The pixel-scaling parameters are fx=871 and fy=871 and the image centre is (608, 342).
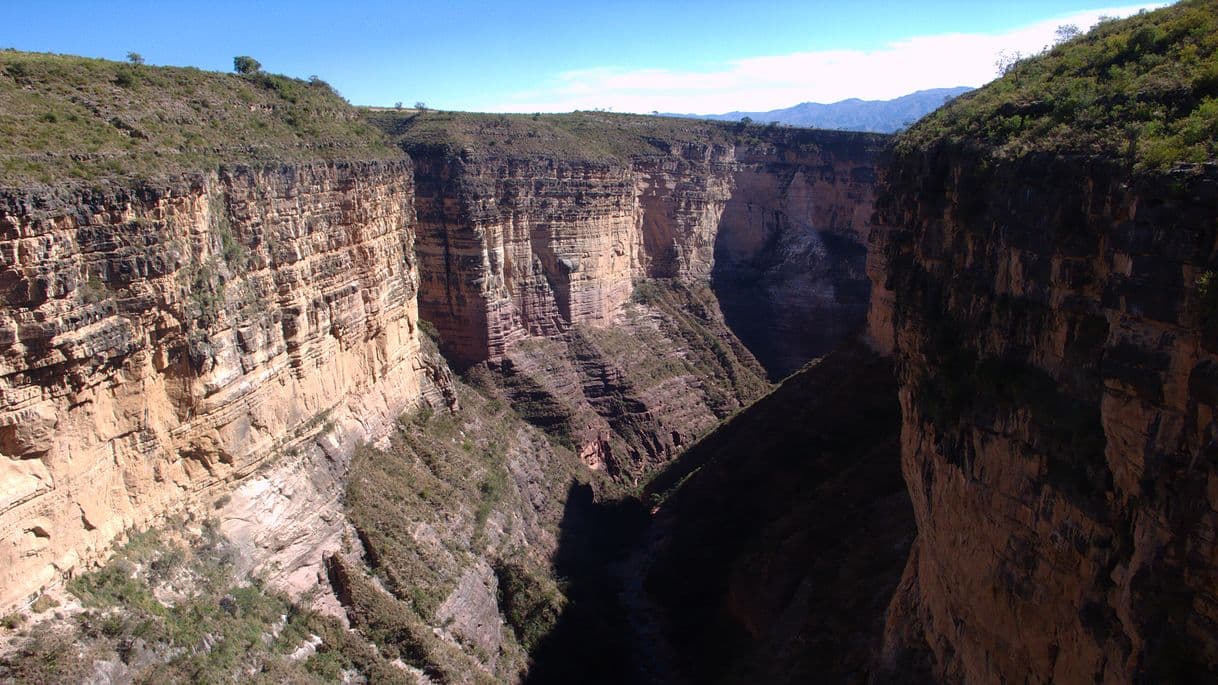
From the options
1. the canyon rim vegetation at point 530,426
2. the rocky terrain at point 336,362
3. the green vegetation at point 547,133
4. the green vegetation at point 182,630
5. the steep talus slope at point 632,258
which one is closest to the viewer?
the canyon rim vegetation at point 530,426

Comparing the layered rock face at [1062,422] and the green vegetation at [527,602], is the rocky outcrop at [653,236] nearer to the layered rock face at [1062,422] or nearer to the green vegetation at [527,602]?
the green vegetation at [527,602]

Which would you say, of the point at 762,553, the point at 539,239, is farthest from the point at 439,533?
the point at 539,239

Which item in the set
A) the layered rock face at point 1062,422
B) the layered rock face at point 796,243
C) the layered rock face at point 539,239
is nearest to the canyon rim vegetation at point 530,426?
the layered rock face at point 1062,422

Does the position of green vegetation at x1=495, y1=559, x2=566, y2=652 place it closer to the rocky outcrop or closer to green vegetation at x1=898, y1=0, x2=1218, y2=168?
the rocky outcrop

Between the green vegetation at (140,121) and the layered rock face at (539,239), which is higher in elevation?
the green vegetation at (140,121)

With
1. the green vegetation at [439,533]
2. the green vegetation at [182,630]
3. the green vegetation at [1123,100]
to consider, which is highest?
the green vegetation at [1123,100]

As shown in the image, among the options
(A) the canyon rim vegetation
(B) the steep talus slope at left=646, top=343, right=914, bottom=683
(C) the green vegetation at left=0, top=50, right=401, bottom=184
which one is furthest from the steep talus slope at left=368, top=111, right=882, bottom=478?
(C) the green vegetation at left=0, top=50, right=401, bottom=184

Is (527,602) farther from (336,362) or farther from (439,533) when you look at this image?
(336,362)
